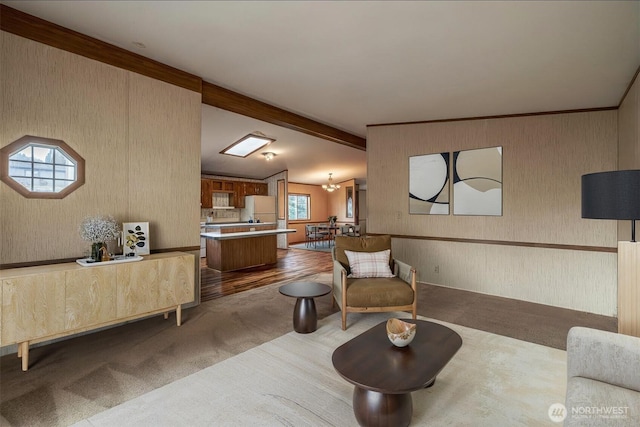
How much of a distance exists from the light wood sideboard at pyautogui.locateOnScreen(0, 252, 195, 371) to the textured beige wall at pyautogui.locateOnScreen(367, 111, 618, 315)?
3777 millimetres

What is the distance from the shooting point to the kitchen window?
11828mm

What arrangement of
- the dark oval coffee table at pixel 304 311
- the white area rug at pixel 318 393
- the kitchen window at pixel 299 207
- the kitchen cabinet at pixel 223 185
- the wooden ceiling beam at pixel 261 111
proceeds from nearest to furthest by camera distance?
the white area rug at pixel 318 393, the dark oval coffee table at pixel 304 311, the wooden ceiling beam at pixel 261 111, the kitchen cabinet at pixel 223 185, the kitchen window at pixel 299 207

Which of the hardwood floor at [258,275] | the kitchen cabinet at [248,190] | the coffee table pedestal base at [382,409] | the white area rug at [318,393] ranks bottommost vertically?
the white area rug at [318,393]

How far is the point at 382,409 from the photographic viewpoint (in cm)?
167

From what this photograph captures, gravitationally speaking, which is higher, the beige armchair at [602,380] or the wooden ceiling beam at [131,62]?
the wooden ceiling beam at [131,62]

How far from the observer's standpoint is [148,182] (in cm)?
346

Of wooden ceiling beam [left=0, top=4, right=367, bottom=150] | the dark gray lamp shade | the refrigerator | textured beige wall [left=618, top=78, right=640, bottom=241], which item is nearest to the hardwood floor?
the refrigerator

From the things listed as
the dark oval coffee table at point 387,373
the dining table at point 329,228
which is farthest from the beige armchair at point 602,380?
the dining table at point 329,228

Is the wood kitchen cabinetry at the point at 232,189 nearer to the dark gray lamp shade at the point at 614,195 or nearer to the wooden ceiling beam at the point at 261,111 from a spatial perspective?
the wooden ceiling beam at the point at 261,111

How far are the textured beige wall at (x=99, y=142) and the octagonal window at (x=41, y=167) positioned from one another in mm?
53

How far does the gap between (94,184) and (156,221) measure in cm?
72

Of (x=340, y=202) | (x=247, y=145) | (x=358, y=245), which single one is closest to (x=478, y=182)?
(x=358, y=245)

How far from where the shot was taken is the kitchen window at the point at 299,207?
11828 mm

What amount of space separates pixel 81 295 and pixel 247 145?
210 inches
